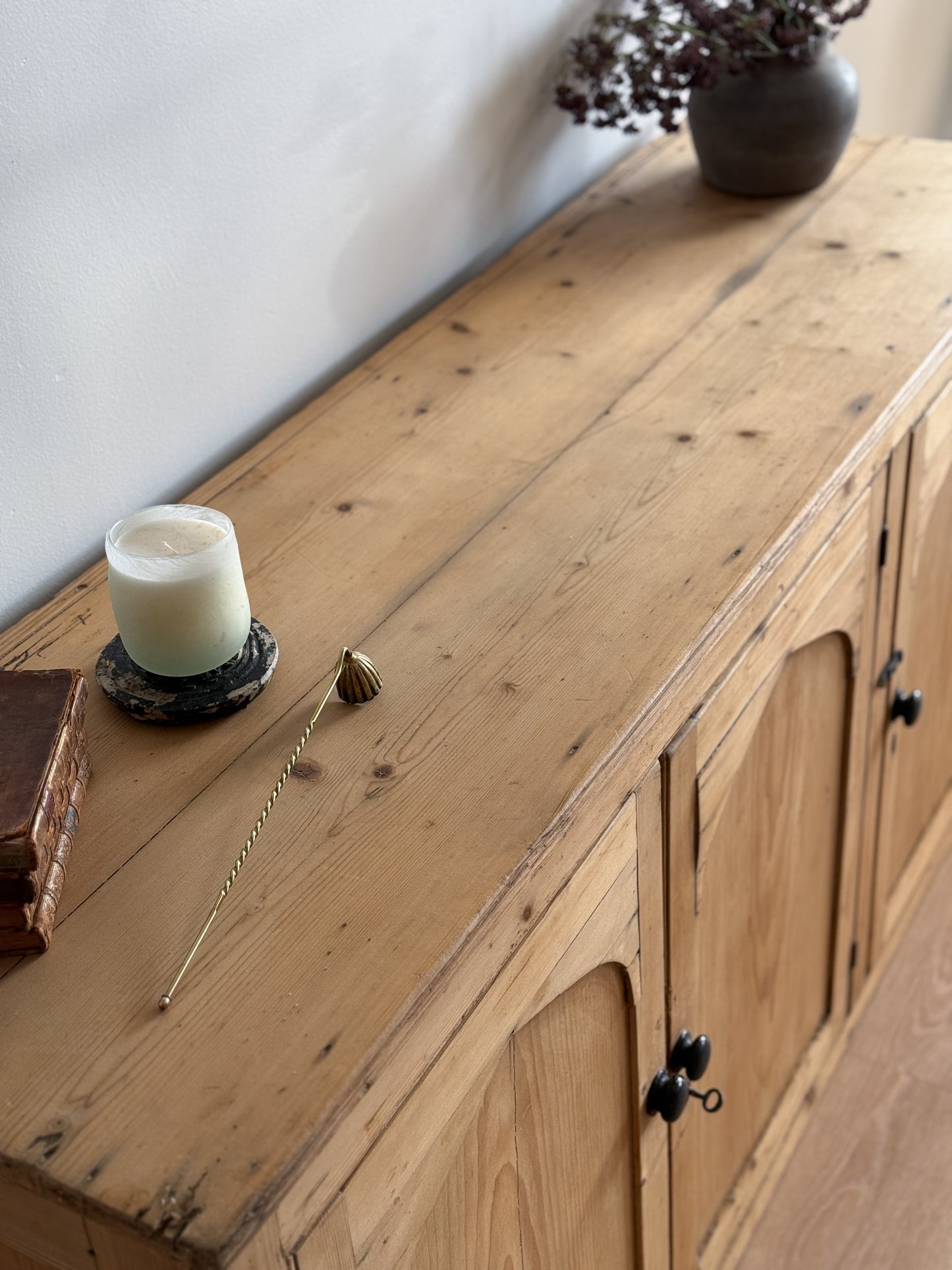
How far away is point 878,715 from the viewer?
1353 mm

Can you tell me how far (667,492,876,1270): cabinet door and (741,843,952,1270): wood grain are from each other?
77 mm

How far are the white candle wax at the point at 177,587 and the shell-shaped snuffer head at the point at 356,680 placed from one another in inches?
3.0

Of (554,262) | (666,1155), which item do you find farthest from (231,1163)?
(554,262)

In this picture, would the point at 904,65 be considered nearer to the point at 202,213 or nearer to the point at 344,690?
the point at 202,213

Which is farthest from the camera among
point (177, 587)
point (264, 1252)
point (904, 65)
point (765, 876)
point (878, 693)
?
point (904, 65)

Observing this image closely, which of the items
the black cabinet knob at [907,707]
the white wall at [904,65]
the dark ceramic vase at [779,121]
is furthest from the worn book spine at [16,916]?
the white wall at [904,65]

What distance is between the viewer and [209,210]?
1048mm

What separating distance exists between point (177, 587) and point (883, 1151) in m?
1.17

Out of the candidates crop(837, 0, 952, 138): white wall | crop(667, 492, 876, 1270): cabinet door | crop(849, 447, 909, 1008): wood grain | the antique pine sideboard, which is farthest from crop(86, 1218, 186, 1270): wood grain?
crop(837, 0, 952, 138): white wall

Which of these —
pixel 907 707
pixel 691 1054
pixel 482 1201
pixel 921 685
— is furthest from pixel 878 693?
pixel 482 1201

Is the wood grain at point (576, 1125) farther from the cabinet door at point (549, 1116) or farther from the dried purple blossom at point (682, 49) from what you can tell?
the dried purple blossom at point (682, 49)

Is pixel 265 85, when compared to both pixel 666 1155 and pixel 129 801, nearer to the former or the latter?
pixel 129 801

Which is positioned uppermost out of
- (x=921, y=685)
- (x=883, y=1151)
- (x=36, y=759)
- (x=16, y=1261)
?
(x=36, y=759)

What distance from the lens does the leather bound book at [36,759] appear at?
67 cm
